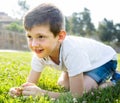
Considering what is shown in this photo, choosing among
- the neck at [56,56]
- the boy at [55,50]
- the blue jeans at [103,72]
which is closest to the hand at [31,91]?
the boy at [55,50]

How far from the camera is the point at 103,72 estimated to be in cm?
493

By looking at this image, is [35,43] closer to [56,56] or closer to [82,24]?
[56,56]

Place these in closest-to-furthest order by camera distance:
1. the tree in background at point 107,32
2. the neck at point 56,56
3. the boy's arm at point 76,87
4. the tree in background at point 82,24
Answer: the boy's arm at point 76,87 → the neck at point 56,56 → the tree in background at point 107,32 → the tree in background at point 82,24

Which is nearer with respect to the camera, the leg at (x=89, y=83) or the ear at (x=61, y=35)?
the ear at (x=61, y=35)

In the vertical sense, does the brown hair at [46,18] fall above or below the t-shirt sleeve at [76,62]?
above

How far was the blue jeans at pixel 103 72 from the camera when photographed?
4.82 m

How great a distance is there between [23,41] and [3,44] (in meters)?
3.84

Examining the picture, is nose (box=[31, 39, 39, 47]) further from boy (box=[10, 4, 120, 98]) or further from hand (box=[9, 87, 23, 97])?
hand (box=[9, 87, 23, 97])

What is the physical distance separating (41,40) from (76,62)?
1.66 feet

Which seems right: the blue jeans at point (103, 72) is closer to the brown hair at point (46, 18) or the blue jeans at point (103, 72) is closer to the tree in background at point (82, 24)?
the brown hair at point (46, 18)

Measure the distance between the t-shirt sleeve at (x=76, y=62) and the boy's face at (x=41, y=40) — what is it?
0.82ft

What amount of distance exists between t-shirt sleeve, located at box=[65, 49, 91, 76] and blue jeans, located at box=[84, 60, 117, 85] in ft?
1.88

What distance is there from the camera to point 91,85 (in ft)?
15.4

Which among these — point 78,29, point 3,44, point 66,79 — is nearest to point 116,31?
point 78,29
